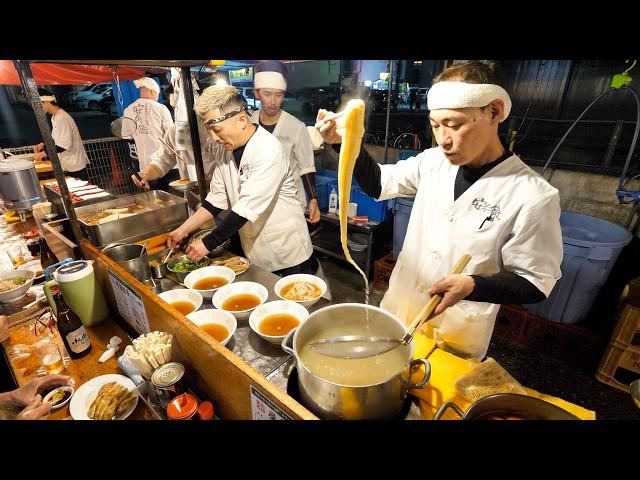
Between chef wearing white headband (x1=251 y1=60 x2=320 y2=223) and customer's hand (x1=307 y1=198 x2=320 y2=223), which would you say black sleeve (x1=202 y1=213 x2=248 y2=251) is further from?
customer's hand (x1=307 y1=198 x2=320 y2=223)

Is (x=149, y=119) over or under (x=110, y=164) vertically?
over

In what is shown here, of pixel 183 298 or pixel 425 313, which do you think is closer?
pixel 425 313

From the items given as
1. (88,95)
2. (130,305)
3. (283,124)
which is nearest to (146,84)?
(283,124)

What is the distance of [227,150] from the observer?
9.67 ft

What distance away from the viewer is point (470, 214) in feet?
6.01

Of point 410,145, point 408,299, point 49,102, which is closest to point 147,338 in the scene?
point 408,299

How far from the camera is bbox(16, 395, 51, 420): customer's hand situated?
1.41m

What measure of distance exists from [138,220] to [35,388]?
155 cm

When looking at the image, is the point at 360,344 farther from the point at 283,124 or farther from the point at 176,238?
the point at 283,124

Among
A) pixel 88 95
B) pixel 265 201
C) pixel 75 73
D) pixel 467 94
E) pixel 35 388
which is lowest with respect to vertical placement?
pixel 35 388

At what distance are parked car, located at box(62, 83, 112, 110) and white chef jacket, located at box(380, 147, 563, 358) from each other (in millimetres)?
24215

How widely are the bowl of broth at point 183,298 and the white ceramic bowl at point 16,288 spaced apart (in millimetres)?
1198

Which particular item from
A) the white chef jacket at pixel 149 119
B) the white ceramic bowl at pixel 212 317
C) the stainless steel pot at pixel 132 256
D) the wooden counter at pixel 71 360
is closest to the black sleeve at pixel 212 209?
the stainless steel pot at pixel 132 256

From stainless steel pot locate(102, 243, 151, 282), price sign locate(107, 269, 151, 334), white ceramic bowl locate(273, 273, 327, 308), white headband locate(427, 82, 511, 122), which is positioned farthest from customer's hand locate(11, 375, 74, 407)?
white headband locate(427, 82, 511, 122)
